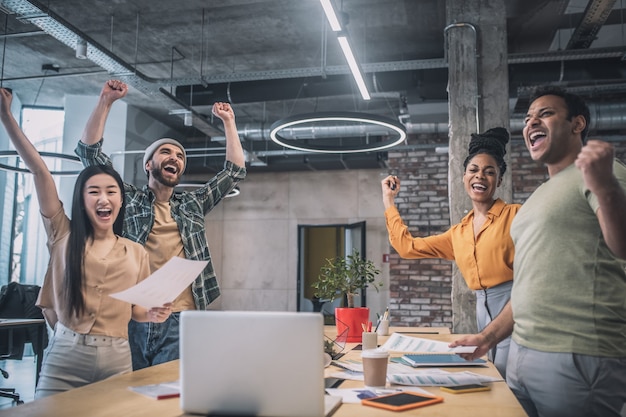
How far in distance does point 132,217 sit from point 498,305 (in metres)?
1.77

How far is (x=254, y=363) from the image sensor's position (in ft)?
4.35

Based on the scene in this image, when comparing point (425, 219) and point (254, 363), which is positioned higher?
point (425, 219)

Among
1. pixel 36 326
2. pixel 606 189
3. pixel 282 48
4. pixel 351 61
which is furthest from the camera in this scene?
pixel 282 48

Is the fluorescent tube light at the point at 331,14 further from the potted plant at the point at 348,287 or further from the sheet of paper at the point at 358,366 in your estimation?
the sheet of paper at the point at 358,366

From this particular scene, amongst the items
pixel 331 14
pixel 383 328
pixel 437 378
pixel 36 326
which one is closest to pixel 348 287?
pixel 383 328

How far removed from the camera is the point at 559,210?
69.5 inches

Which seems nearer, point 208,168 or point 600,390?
point 600,390

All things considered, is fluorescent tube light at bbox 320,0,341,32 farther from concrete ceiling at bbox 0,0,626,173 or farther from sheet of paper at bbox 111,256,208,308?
sheet of paper at bbox 111,256,208,308

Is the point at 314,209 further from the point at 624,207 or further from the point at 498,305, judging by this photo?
the point at 624,207

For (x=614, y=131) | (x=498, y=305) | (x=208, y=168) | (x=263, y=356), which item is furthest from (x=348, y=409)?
(x=208, y=168)

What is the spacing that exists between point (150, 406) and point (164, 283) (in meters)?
0.34

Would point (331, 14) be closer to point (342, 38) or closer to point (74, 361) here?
point (342, 38)

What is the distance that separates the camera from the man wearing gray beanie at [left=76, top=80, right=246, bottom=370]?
265 cm

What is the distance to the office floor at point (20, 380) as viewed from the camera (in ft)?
18.8
